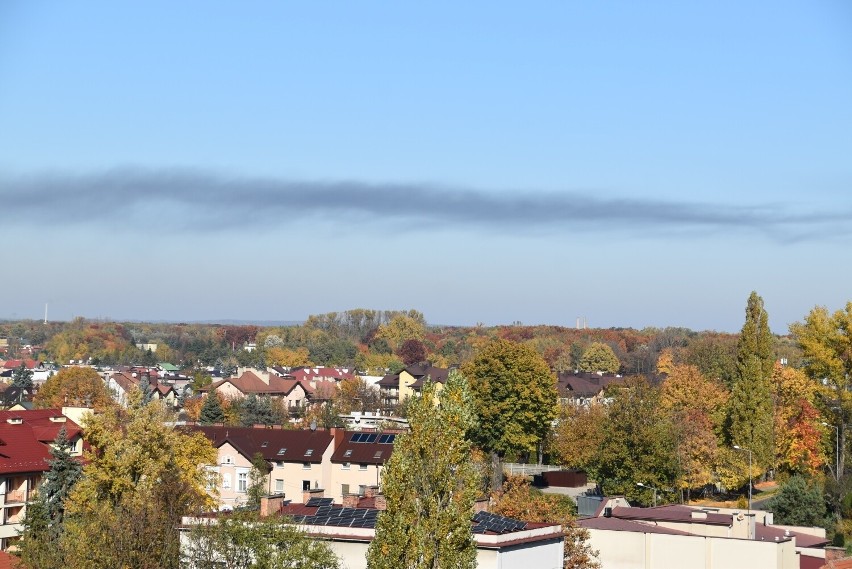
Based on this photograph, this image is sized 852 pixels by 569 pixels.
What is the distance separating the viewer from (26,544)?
39.0 m

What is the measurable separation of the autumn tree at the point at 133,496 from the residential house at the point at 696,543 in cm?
1406

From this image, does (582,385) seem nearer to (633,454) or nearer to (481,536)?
(633,454)

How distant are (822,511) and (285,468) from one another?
96.2ft

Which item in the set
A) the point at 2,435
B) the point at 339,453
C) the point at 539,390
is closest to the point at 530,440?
the point at 539,390

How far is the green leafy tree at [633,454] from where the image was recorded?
2539 inches

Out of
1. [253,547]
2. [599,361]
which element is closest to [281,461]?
[253,547]

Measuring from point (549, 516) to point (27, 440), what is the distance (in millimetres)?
26493

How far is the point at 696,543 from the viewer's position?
42.7 m

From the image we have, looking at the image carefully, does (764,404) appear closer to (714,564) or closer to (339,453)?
(339,453)

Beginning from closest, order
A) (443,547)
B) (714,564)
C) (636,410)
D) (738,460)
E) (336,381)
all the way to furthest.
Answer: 1. (443,547)
2. (714,564)
3. (636,410)
4. (738,460)
5. (336,381)

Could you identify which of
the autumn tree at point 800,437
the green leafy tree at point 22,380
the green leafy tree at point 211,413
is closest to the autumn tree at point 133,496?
the autumn tree at point 800,437

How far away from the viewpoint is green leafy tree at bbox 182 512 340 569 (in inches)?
1211

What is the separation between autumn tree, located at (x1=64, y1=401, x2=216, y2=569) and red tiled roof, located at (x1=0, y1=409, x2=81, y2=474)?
7.70 m

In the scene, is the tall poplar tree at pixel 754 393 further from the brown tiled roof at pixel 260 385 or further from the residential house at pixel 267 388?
the brown tiled roof at pixel 260 385
